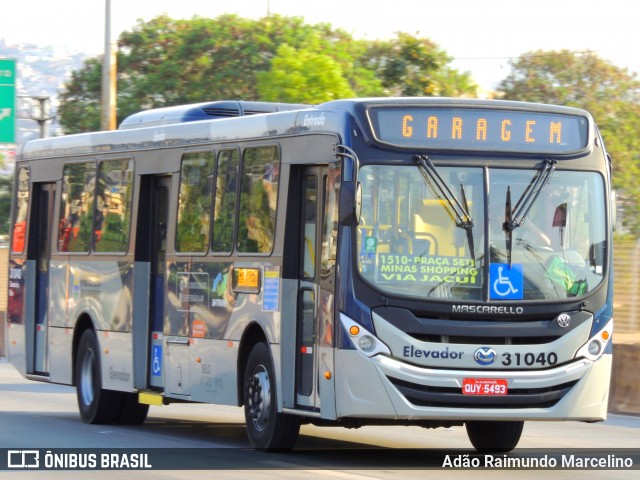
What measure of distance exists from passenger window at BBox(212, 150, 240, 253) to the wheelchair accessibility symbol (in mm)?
2965

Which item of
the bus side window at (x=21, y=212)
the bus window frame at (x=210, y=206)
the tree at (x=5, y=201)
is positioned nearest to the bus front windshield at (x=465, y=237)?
the bus window frame at (x=210, y=206)

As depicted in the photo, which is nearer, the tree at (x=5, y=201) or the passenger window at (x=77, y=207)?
the passenger window at (x=77, y=207)

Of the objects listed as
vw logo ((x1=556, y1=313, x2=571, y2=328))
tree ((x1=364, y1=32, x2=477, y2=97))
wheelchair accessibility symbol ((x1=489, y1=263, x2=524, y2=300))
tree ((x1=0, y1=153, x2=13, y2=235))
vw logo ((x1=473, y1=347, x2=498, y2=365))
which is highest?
tree ((x1=364, y1=32, x2=477, y2=97))

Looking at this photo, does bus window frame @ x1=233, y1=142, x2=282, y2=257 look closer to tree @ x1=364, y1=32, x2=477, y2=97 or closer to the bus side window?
the bus side window

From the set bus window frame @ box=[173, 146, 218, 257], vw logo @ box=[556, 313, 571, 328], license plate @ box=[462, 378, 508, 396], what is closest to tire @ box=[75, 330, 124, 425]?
bus window frame @ box=[173, 146, 218, 257]

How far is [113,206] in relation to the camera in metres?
16.8

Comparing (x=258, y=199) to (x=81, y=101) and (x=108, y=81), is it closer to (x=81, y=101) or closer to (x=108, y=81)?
(x=108, y=81)

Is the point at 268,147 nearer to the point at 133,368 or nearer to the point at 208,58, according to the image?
the point at 133,368

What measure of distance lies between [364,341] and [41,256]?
778cm

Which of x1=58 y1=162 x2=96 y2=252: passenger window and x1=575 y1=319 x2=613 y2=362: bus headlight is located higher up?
x1=58 y1=162 x2=96 y2=252: passenger window

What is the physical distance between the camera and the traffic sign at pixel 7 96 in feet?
118

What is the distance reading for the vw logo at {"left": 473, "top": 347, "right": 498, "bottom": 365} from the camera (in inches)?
472

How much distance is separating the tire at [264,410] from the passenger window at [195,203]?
1613 millimetres

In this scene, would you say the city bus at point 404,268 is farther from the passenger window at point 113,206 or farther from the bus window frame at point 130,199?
the passenger window at point 113,206
